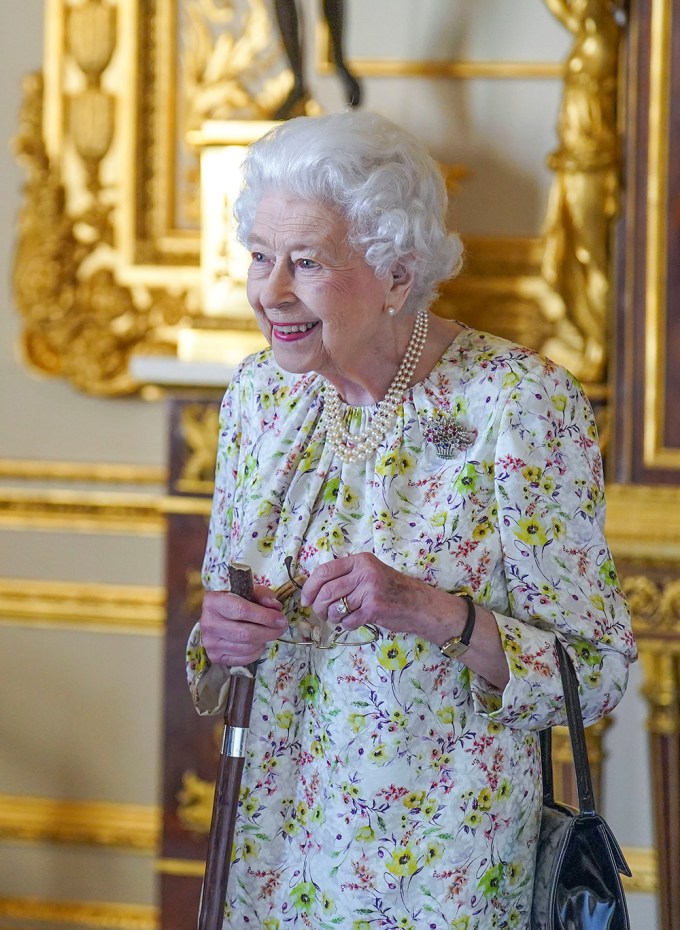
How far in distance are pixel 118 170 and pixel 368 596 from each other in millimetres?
2084

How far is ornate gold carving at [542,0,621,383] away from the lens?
2.71 metres

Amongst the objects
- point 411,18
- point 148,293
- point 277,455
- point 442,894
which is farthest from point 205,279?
point 442,894

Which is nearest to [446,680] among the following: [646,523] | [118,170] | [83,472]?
[646,523]

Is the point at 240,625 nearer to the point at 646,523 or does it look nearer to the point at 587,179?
the point at 646,523

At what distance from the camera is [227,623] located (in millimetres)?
1397

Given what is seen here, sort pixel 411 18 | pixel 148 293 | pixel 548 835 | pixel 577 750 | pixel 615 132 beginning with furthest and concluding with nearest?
pixel 148 293 < pixel 411 18 < pixel 615 132 < pixel 548 835 < pixel 577 750

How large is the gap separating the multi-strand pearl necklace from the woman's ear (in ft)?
0.17

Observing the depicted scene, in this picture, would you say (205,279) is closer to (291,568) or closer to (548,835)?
(291,568)

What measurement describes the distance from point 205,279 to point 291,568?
4.41 ft

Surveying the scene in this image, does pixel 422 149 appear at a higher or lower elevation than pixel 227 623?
higher

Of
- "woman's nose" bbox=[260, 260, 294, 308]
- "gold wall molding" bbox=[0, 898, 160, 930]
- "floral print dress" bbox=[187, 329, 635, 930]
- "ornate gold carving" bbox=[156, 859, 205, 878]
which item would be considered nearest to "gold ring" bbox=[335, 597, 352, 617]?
"floral print dress" bbox=[187, 329, 635, 930]

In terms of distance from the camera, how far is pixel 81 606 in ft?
10.5

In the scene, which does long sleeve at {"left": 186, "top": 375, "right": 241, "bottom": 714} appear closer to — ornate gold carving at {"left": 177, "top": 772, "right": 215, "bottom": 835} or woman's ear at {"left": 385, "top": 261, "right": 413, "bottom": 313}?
woman's ear at {"left": 385, "top": 261, "right": 413, "bottom": 313}

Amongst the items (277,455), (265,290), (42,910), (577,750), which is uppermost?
(265,290)
